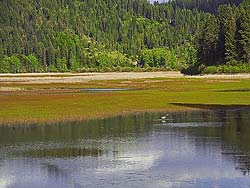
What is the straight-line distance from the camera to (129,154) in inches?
900

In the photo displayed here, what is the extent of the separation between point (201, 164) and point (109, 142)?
6880 millimetres

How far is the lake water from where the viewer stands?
1806 centimetres

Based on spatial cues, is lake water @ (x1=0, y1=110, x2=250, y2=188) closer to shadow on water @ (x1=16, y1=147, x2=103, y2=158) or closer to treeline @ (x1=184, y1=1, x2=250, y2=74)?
shadow on water @ (x1=16, y1=147, x2=103, y2=158)

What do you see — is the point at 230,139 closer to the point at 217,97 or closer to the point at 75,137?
the point at 75,137

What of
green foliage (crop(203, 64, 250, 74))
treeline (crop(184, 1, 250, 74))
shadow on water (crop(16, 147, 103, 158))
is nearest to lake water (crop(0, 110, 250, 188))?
shadow on water (crop(16, 147, 103, 158))

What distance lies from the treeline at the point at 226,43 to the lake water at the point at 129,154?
8359 centimetres

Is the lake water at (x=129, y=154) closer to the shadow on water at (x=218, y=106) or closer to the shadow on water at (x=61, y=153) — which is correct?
the shadow on water at (x=61, y=153)

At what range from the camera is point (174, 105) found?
1795 inches

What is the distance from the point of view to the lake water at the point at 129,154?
59.3 ft

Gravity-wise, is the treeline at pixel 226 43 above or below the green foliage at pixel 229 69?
above

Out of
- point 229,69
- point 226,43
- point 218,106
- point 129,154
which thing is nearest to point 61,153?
point 129,154

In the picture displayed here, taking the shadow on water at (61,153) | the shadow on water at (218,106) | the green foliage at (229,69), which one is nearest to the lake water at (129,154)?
the shadow on water at (61,153)

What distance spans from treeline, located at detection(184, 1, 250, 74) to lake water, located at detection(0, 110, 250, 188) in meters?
83.6

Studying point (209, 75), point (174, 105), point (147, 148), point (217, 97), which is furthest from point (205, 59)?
point (147, 148)
